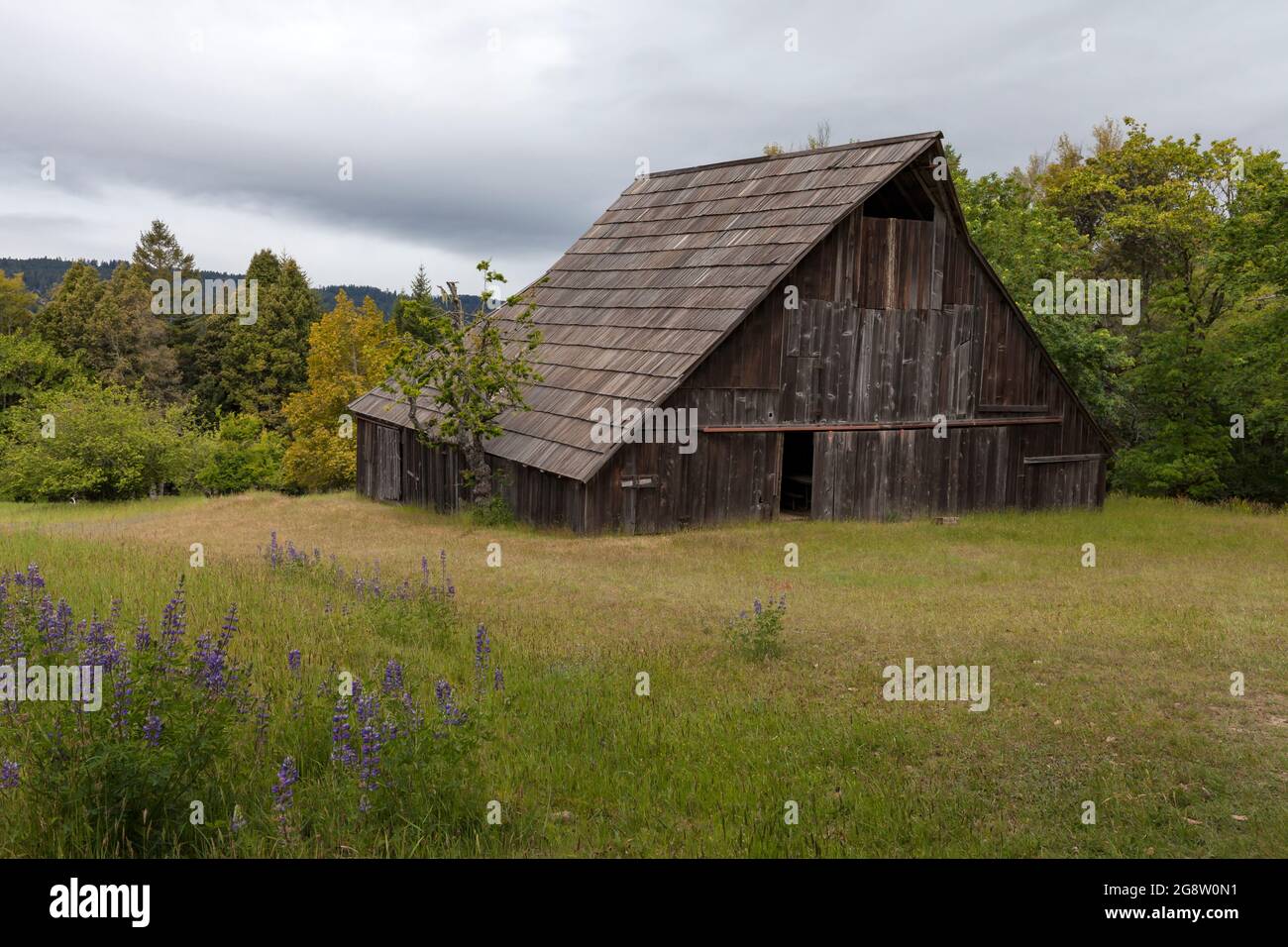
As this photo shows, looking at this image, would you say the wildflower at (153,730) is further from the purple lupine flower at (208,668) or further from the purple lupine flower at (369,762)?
the purple lupine flower at (369,762)

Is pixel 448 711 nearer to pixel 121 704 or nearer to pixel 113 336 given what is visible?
pixel 121 704

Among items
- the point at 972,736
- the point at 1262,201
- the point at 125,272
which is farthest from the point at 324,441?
the point at 972,736

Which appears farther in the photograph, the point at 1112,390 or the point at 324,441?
the point at 324,441

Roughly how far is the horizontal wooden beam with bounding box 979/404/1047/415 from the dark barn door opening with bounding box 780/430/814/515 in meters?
4.46

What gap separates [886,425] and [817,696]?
1577cm

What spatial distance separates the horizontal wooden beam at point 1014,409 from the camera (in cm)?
2492

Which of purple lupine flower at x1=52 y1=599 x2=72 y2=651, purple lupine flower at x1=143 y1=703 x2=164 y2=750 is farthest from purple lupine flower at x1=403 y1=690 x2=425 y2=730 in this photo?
purple lupine flower at x1=52 y1=599 x2=72 y2=651

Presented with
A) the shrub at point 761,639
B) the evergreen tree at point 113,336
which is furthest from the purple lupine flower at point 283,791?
the evergreen tree at point 113,336

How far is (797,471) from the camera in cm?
2781

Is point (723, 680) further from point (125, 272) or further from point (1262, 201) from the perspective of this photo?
point (125, 272)

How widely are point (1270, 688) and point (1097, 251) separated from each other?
114ft

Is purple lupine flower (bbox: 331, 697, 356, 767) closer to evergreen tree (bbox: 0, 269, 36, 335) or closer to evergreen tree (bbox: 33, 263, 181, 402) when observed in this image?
evergreen tree (bbox: 33, 263, 181, 402)

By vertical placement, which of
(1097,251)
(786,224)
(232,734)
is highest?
(1097,251)
